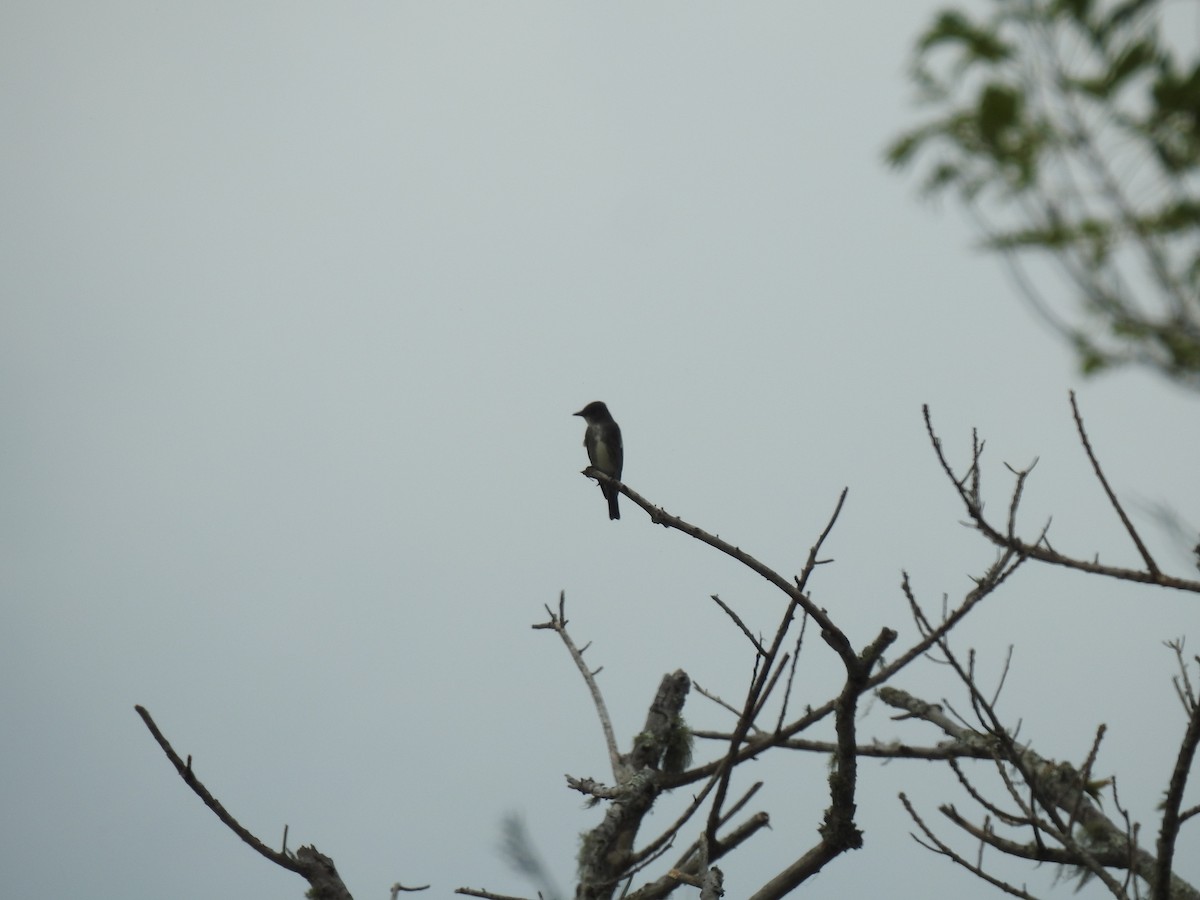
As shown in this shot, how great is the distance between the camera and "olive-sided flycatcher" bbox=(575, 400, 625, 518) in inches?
499

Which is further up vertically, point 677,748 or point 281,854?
point 677,748

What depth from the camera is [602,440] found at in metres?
12.6

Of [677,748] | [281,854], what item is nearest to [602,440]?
[677,748]

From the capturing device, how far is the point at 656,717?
6.38 metres

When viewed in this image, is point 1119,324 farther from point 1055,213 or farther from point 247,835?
point 247,835

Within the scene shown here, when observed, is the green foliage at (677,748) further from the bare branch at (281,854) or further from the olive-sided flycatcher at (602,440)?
the olive-sided flycatcher at (602,440)

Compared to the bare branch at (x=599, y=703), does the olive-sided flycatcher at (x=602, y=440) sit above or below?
above

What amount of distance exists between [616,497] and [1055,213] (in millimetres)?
10079

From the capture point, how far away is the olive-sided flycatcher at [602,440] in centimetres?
1266

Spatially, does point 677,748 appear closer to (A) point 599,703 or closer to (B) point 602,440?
(A) point 599,703

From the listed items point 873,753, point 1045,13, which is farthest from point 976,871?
point 1045,13

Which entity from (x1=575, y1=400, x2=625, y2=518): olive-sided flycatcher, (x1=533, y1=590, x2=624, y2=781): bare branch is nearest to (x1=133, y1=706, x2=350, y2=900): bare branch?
(x1=533, y1=590, x2=624, y2=781): bare branch

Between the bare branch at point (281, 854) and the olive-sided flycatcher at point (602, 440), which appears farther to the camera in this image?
the olive-sided flycatcher at point (602, 440)

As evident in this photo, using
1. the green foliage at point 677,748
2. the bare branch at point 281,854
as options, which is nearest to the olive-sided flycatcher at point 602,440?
the green foliage at point 677,748
